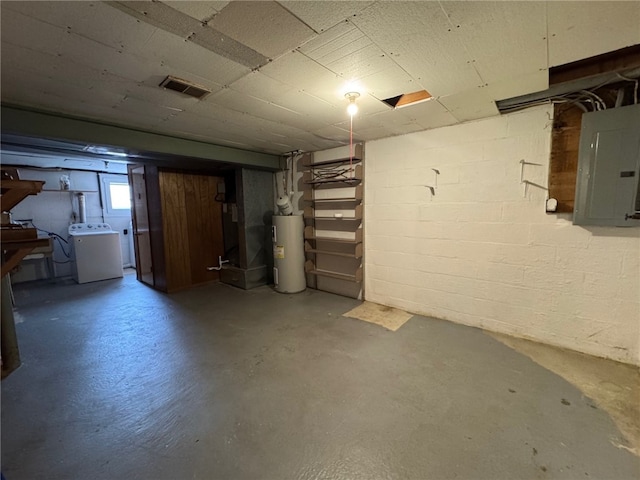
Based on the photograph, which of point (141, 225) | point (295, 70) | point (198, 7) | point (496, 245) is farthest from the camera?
point (141, 225)

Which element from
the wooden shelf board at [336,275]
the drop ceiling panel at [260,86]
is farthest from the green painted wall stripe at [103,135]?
the wooden shelf board at [336,275]

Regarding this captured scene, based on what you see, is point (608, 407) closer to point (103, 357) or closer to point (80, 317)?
point (103, 357)

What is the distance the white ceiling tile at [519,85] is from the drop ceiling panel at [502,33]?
0.10 m

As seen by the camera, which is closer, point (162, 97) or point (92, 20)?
point (92, 20)

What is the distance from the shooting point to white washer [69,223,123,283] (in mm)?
4797

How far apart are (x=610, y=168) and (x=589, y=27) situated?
49.6 inches

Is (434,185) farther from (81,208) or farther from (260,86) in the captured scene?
(81,208)

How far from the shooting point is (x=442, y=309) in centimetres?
312

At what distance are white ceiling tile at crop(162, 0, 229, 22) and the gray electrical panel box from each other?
2.66 metres

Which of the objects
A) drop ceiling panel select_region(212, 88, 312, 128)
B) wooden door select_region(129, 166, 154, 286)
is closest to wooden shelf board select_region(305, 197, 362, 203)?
drop ceiling panel select_region(212, 88, 312, 128)

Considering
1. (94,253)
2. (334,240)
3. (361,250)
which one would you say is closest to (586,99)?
(361,250)

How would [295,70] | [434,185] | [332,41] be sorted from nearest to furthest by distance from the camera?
1. [332,41]
2. [295,70]
3. [434,185]

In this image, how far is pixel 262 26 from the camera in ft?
4.16

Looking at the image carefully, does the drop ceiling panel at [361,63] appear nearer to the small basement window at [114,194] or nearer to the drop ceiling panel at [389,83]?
the drop ceiling panel at [389,83]
